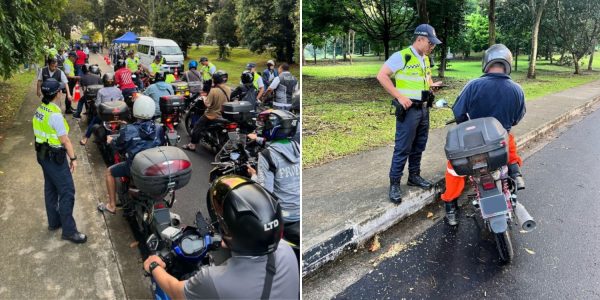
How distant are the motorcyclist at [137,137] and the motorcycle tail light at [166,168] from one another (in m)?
1.07

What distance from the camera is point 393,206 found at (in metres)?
4.46

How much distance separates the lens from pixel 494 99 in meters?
4.11

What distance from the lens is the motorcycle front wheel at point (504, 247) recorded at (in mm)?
3631

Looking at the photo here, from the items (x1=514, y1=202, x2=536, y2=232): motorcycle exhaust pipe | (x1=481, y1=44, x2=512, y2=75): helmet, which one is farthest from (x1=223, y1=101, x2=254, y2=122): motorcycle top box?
(x1=514, y1=202, x2=536, y2=232): motorcycle exhaust pipe

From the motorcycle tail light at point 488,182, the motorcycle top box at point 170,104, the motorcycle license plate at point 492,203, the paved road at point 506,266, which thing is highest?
the motorcycle top box at point 170,104

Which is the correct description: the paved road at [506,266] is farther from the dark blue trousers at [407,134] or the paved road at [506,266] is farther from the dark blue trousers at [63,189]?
the dark blue trousers at [63,189]

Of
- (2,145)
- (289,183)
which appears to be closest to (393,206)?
(289,183)

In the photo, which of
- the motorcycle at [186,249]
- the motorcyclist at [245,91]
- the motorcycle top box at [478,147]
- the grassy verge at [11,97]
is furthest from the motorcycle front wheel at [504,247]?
the grassy verge at [11,97]

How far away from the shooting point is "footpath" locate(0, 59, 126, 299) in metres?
3.57

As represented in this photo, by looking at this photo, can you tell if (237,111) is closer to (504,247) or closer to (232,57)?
(504,247)

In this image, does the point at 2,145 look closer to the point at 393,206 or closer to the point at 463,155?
the point at 393,206

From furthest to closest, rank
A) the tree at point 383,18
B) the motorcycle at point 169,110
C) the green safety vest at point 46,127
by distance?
the tree at point 383,18 → the motorcycle at point 169,110 → the green safety vest at point 46,127

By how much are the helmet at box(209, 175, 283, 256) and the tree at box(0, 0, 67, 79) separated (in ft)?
24.7

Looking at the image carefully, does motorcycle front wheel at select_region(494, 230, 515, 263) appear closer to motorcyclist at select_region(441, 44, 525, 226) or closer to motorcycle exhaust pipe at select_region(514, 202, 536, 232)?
motorcycle exhaust pipe at select_region(514, 202, 536, 232)
